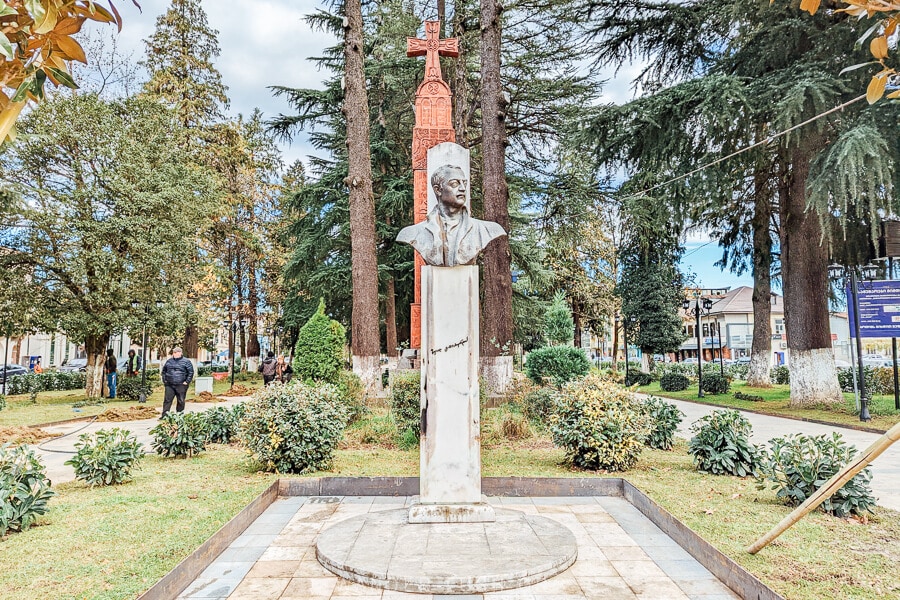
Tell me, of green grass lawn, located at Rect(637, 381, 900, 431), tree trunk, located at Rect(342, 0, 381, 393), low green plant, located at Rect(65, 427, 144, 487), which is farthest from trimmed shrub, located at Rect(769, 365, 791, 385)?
low green plant, located at Rect(65, 427, 144, 487)

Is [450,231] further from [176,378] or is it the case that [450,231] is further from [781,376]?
[781,376]

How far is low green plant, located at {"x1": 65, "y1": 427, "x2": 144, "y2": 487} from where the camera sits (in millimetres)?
6949

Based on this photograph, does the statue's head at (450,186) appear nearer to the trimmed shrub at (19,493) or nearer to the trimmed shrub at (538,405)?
the trimmed shrub at (19,493)

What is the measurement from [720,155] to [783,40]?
3.07m

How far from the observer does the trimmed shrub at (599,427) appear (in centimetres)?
751

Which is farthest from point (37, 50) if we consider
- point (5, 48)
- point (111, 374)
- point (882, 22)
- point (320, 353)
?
point (111, 374)

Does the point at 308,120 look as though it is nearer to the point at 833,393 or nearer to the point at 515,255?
the point at 515,255

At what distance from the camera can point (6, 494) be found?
525cm

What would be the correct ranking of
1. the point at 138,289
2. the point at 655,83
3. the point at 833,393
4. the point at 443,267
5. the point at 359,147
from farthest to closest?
the point at 138,289, the point at 655,83, the point at 833,393, the point at 359,147, the point at 443,267

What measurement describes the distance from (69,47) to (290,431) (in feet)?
21.6

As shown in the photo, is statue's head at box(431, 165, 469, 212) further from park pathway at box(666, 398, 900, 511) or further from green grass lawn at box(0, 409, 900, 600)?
park pathway at box(666, 398, 900, 511)

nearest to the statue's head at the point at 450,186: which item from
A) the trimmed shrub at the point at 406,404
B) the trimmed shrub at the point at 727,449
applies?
the trimmed shrub at the point at 406,404

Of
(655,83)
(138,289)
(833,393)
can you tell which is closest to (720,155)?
(655,83)

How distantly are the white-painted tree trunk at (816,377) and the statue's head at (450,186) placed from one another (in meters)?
13.0
